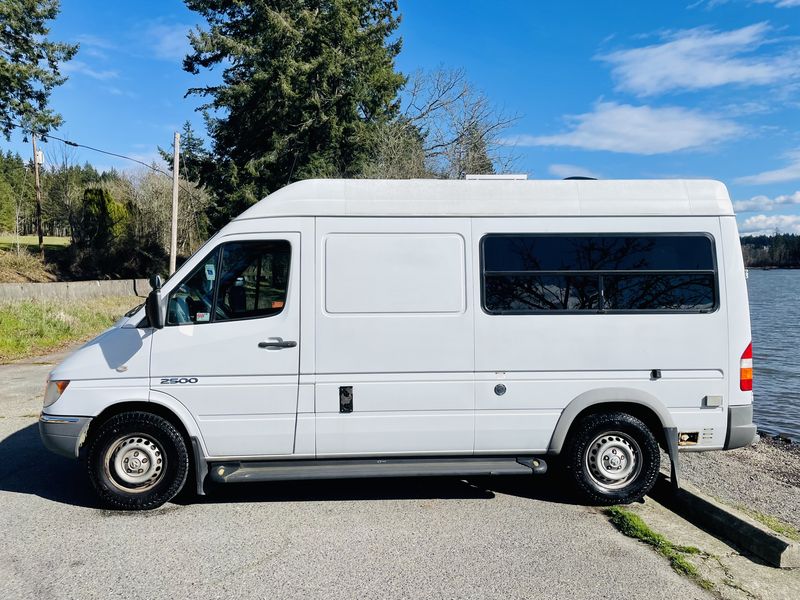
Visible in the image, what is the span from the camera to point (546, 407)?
5.35 m

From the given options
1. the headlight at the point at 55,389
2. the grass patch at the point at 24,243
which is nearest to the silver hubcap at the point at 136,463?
the headlight at the point at 55,389

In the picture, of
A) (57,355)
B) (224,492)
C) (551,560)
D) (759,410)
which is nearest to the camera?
(551,560)

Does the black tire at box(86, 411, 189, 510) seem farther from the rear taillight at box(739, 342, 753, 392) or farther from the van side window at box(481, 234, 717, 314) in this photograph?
the rear taillight at box(739, 342, 753, 392)

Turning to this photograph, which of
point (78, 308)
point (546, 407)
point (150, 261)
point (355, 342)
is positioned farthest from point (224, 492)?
point (150, 261)

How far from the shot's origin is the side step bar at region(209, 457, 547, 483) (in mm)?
5148

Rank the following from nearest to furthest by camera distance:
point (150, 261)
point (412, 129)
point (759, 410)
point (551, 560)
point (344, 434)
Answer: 1. point (551, 560)
2. point (344, 434)
3. point (759, 410)
4. point (412, 129)
5. point (150, 261)

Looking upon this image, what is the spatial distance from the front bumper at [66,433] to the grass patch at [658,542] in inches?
175

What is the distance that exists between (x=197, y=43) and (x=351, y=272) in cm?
3247

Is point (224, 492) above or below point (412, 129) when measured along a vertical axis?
below

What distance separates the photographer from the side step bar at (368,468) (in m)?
5.15

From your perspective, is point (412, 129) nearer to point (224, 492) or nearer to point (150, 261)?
point (150, 261)

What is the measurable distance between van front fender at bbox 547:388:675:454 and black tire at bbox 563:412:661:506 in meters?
0.17

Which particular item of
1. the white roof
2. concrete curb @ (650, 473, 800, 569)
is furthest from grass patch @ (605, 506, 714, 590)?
the white roof

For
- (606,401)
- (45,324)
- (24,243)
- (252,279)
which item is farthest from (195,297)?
(24,243)
